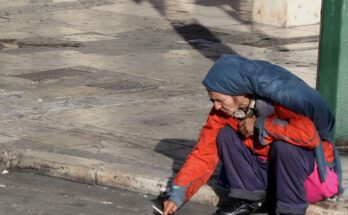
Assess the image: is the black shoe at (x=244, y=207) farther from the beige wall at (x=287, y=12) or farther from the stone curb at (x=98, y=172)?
the beige wall at (x=287, y=12)

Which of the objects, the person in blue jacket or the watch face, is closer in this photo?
the person in blue jacket

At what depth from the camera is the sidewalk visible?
317 inches

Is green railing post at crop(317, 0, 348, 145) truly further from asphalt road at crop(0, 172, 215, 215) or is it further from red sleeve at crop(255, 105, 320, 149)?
red sleeve at crop(255, 105, 320, 149)

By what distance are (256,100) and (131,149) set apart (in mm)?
2216

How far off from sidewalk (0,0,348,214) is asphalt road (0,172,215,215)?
8 centimetres

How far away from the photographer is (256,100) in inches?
248

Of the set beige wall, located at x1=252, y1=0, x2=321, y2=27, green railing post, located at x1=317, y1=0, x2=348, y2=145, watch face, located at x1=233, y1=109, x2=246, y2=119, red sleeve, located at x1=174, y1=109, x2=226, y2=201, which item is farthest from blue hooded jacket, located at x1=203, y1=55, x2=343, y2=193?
beige wall, located at x1=252, y1=0, x2=321, y2=27

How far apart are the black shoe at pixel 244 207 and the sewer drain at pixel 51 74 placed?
5146mm

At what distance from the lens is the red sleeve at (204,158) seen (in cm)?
658

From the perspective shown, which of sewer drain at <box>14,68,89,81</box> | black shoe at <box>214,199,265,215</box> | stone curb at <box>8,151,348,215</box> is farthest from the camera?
sewer drain at <box>14,68,89,81</box>

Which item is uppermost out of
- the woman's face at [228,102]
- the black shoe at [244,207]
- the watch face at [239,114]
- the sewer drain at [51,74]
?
the woman's face at [228,102]

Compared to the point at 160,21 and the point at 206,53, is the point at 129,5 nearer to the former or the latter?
the point at 160,21

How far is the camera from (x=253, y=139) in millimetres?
6508

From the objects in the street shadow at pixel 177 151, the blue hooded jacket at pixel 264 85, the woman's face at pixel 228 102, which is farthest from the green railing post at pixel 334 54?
the woman's face at pixel 228 102
